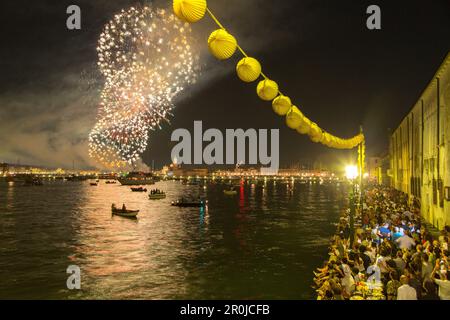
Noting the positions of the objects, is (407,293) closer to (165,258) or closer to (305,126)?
(305,126)

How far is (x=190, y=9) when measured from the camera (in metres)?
8.38

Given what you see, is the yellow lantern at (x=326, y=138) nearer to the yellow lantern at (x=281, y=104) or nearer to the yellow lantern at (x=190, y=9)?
the yellow lantern at (x=281, y=104)

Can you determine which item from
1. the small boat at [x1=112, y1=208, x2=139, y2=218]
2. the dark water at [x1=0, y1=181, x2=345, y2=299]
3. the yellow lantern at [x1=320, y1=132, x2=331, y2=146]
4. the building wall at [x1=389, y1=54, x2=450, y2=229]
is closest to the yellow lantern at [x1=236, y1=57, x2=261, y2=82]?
the yellow lantern at [x1=320, y1=132, x2=331, y2=146]

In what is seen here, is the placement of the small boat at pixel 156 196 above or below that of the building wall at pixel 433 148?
below

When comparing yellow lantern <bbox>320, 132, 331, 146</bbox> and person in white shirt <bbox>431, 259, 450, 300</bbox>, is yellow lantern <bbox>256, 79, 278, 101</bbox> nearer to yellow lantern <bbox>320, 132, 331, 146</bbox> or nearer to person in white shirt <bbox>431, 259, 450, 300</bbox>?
person in white shirt <bbox>431, 259, 450, 300</bbox>

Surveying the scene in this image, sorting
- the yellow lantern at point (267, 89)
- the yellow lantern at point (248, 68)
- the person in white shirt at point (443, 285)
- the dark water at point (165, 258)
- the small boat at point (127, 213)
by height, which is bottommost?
the dark water at point (165, 258)

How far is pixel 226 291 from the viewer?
1870 centimetres

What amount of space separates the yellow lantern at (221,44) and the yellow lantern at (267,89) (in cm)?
233

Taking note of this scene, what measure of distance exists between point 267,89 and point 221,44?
2.73 metres

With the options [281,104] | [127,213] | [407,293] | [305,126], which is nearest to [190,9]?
[281,104]

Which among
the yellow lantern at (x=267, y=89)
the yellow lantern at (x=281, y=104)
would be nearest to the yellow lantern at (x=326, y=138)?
the yellow lantern at (x=281, y=104)

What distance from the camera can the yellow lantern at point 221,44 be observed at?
9.35m
